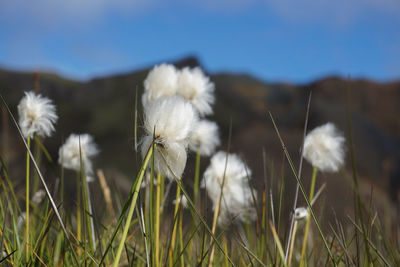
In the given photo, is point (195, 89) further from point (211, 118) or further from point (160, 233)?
point (211, 118)

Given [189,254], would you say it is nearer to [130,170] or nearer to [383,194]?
[130,170]

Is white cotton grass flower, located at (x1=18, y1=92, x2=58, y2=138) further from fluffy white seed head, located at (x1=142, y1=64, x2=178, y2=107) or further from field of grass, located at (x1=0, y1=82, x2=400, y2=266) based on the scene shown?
fluffy white seed head, located at (x1=142, y1=64, x2=178, y2=107)

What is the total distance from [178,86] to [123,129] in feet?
14.2

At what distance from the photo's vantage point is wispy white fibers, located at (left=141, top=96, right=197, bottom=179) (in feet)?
2.69

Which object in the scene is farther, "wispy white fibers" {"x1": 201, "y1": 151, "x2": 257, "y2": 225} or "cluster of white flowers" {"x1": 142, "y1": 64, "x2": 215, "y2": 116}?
"wispy white fibers" {"x1": 201, "y1": 151, "x2": 257, "y2": 225}

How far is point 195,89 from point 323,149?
520 millimetres

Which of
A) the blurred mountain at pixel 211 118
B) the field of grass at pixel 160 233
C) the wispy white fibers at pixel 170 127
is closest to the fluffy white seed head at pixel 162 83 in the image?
the field of grass at pixel 160 233

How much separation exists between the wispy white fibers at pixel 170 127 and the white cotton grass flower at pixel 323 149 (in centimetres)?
76

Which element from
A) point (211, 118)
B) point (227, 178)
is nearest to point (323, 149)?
point (227, 178)

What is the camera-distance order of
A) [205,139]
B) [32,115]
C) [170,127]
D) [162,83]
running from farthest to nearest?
[205,139], [162,83], [32,115], [170,127]

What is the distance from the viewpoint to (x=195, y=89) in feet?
5.01

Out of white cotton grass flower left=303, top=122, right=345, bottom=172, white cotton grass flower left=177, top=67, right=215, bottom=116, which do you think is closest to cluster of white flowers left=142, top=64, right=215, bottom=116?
white cotton grass flower left=177, top=67, right=215, bottom=116

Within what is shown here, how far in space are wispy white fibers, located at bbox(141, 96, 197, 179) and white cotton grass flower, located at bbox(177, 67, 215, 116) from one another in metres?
0.61

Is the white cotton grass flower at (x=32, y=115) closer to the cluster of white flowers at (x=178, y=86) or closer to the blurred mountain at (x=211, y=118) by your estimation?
the cluster of white flowers at (x=178, y=86)
